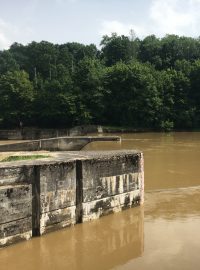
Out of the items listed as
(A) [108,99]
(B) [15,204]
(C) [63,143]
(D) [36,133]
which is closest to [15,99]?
(D) [36,133]

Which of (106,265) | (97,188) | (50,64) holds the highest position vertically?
(50,64)

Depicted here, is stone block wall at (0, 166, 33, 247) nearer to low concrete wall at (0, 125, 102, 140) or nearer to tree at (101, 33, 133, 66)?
low concrete wall at (0, 125, 102, 140)

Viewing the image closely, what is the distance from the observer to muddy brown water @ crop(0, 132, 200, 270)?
11.6 meters

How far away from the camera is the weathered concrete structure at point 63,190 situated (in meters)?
12.5

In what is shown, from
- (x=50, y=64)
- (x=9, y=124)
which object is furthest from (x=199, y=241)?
(x=50, y=64)

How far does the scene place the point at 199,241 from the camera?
1297cm

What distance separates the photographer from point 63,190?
13.9 metres

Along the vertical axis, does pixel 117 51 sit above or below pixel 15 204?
above

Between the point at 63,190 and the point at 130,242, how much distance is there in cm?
270

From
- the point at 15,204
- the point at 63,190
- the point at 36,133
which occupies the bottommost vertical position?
the point at 15,204

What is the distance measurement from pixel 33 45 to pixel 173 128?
42.8m

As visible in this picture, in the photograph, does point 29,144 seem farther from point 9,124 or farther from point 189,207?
point 9,124

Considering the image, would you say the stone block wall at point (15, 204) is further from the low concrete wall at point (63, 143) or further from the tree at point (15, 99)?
the tree at point (15, 99)

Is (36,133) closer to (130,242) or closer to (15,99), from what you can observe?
(15,99)
